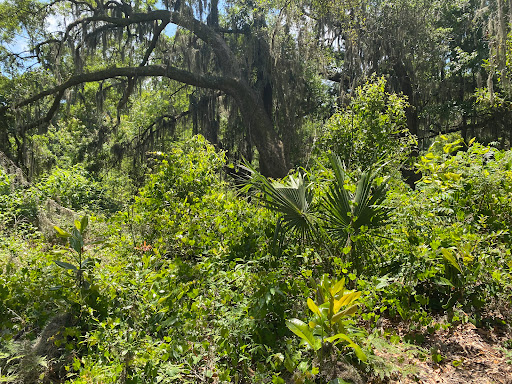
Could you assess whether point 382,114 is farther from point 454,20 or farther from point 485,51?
point 454,20

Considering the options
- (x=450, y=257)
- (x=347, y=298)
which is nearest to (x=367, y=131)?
(x=450, y=257)

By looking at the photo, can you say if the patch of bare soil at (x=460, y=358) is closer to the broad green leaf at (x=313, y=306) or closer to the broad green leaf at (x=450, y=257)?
the broad green leaf at (x=450, y=257)

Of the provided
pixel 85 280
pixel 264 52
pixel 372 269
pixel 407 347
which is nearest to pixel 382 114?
pixel 372 269

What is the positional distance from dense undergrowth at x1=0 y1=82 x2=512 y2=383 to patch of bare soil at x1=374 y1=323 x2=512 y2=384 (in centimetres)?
10

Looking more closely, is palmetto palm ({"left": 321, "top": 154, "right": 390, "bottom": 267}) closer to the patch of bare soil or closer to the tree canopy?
the patch of bare soil

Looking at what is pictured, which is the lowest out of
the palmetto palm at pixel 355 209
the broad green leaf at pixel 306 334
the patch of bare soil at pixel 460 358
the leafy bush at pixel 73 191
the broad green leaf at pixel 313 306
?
the patch of bare soil at pixel 460 358

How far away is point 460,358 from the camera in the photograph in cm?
291

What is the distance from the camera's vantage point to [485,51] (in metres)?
11.0

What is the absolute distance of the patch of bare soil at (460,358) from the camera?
2.70 m

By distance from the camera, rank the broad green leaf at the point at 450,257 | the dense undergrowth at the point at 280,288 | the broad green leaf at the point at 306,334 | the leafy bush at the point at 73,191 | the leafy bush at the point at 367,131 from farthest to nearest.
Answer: the leafy bush at the point at 73,191, the leafy bush at the point at 367,131, the broad green leaf at the point at 450,257, the dense undergrowth at the point at 280,288, the broad green leaf at the point at 306,334

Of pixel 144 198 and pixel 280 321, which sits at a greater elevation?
pixel 144 198

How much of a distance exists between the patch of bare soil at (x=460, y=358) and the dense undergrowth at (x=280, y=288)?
0.34 feet

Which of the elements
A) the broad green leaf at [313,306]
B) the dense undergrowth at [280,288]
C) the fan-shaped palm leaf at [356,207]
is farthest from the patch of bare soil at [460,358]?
the fan-shaped palm leaf at [356,207]

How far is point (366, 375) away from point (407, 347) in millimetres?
471
